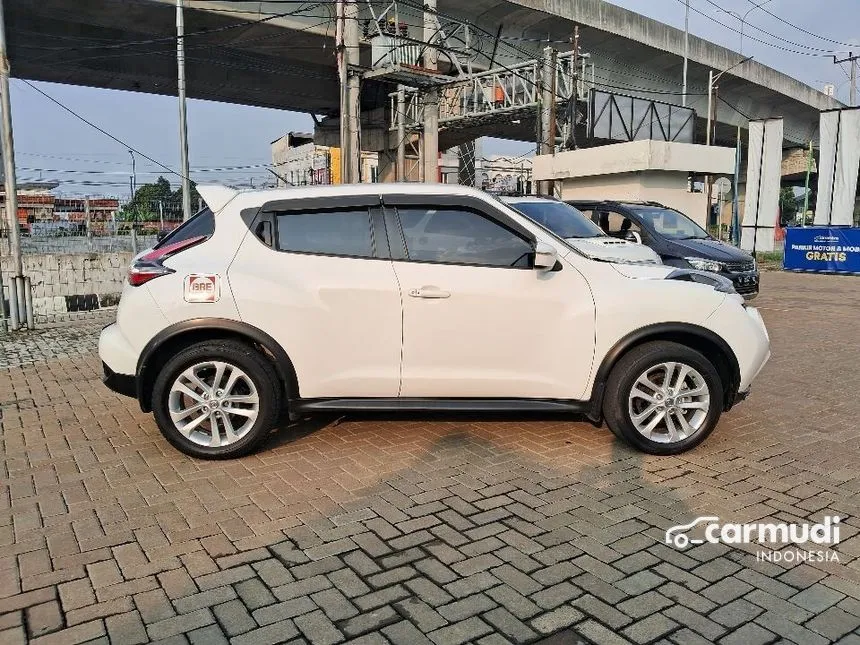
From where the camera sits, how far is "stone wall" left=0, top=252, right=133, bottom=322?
12000 mm

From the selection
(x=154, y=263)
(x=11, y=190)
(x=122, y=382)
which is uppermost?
(x=11, y=190)

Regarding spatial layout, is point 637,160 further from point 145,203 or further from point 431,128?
point 431,128

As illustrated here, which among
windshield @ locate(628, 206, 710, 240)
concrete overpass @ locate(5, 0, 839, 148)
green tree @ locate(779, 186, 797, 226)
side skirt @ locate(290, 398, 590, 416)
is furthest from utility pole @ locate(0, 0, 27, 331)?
green tree @ locate(779, 186, 797, 226)

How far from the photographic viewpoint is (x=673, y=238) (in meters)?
11.1

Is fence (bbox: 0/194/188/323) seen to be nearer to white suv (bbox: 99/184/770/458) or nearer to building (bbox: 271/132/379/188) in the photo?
white suv (bbox: 99/184/770/458)

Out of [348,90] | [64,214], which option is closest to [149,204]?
[64,214]

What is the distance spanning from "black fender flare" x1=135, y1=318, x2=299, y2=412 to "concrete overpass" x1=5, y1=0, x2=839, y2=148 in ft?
53.0

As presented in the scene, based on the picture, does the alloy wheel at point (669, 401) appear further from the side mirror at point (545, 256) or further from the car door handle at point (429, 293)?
the car door handle at point (429, 293)

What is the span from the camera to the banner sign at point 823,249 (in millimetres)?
19938

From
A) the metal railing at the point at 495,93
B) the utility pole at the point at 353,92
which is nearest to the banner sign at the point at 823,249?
the metal railing at the point at 495,93

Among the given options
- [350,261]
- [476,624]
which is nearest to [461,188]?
[350,261]

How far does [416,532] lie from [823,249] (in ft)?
69.5

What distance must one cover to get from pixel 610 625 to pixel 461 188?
119 inches

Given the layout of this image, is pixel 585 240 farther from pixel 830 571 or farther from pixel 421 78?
pixel 421 78
